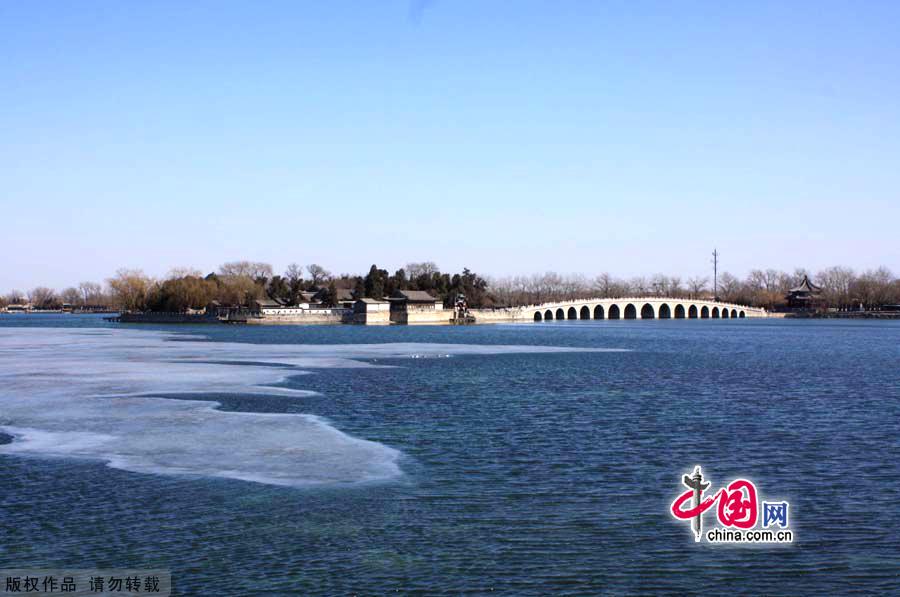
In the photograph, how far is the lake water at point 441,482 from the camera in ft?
43.6

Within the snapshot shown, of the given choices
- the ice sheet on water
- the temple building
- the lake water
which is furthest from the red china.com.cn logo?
the temple building

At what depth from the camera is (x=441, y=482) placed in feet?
61.5

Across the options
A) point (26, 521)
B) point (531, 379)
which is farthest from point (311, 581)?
point (531, 379)

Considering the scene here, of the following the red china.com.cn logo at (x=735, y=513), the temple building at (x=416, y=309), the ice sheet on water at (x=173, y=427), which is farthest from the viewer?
the temple building at (x=416, y=309)

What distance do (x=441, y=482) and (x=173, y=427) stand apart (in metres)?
10.8

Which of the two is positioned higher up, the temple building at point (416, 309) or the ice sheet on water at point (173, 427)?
the temple building at point (416, 309)

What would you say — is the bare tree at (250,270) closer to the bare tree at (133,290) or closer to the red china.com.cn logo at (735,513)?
the bare tree at (133,290)

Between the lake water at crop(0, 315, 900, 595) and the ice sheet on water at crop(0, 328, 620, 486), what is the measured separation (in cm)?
13

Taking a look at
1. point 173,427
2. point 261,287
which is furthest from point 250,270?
point 173,427

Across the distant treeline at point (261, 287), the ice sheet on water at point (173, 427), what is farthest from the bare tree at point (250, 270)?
the ice sheet on water at point (173, 427)

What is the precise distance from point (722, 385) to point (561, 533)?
27763 millimetres

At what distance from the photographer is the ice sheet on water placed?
20344 mm

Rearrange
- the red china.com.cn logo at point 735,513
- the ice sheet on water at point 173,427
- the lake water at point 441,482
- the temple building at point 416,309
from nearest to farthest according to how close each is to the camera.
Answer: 1. the lake water at point 441,482
2. the red china.com.cn logo at point 735,513
3. the ice sheet on water at point 173,427
4. the temple building at point 416,309

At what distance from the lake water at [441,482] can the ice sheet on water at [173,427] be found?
0.41ft
